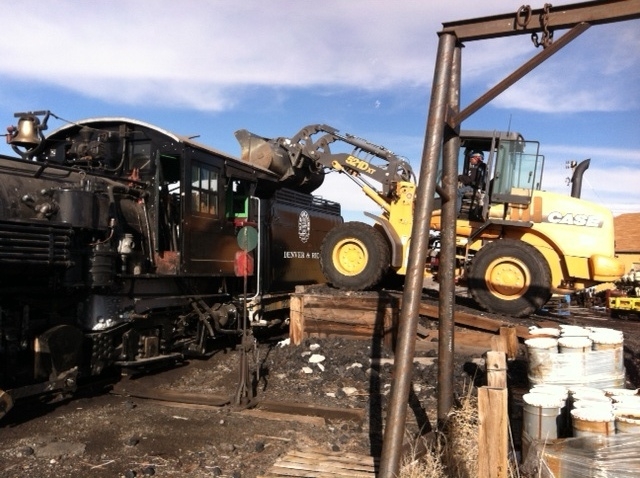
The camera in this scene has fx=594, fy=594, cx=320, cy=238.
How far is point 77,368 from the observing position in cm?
678

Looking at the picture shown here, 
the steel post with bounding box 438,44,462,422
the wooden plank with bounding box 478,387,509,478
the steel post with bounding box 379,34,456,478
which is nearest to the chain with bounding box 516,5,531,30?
the steel post with bounding box 379,34,456,478

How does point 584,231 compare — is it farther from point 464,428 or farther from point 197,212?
point 197,212

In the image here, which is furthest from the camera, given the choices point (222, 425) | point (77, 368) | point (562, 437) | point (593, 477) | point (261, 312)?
point (261, 312)

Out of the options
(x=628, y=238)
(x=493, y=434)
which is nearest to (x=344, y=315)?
(x=493, y=434)

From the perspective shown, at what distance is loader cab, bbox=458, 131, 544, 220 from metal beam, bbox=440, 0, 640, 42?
4906 mm

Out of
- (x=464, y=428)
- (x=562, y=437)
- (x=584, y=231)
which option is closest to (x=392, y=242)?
(x=584, y=231)

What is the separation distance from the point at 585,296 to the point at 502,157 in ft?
57.7

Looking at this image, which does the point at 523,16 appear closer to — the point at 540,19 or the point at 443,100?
the point at 540,19

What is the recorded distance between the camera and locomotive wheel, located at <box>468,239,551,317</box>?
27.2 ft

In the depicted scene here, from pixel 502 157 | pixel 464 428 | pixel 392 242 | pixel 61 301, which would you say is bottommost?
pixel 464 428

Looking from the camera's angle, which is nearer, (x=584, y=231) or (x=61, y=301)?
(x=61, y=301)

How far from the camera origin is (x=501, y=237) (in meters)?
9.14

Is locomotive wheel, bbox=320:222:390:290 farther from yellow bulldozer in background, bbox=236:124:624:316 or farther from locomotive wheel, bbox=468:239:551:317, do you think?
locomotive wheel, bbox=468:239:551:317

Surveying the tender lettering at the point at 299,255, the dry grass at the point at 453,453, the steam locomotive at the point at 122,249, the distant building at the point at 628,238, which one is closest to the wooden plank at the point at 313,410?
the steam locomotive at the point at 122,249
